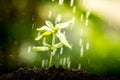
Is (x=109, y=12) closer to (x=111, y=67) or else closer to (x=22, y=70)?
(x=111, y=67)

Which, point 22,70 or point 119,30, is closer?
point 22,70

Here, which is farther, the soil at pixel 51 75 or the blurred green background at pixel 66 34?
the blurred green background at pixel 66 34

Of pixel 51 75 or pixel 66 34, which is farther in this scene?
pixel 66 34

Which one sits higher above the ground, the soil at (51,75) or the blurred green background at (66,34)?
the blurred green background at (66,34)

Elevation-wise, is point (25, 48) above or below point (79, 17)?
below

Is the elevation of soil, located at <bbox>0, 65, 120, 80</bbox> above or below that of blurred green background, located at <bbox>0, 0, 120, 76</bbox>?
below

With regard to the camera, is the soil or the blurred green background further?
the blurred green background

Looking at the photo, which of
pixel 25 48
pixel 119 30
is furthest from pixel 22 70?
pixel 119 30

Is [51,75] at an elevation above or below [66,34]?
below
